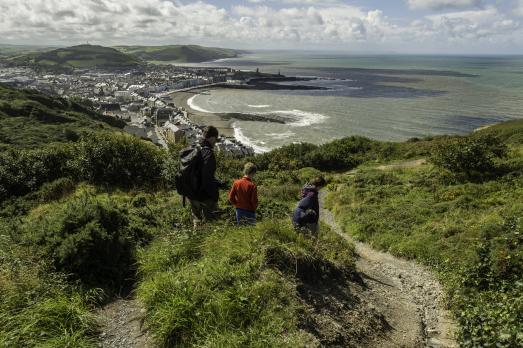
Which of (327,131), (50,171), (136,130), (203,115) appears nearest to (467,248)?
(50,171)

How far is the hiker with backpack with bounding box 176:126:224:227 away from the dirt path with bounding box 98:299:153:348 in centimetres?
206

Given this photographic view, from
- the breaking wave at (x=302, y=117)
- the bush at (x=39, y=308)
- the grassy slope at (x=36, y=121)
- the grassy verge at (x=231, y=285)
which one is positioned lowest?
the grassy slope at (x=36, y=121)

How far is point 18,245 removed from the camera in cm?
594

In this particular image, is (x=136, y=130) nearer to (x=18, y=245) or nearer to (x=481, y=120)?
(x=481, y=120)

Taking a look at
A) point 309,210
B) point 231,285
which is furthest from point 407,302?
point 231,285

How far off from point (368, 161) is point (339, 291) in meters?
23.2

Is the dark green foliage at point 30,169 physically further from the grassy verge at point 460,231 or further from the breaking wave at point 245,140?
the breaking wave at point 245,140

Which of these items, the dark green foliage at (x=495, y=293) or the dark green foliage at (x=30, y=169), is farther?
the dark green foliage at (x=30, y=169)

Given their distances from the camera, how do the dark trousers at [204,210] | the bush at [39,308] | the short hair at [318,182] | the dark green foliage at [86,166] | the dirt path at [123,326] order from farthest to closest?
the dark green foliage at [86,166] < the short hair at [318,182] < the dark trousers at [204,210] < the dirt path at [123,326] < the bush at [39,308]

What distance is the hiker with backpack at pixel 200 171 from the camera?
6378 mm

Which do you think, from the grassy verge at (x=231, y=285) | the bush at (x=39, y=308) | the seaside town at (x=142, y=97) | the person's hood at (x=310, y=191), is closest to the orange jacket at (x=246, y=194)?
the grassy verge at (x=231, y=285)

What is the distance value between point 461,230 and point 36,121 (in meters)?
58.9

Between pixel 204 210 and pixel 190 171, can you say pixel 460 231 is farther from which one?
pixel 190 171

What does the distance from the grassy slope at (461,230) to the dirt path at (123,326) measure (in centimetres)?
423
